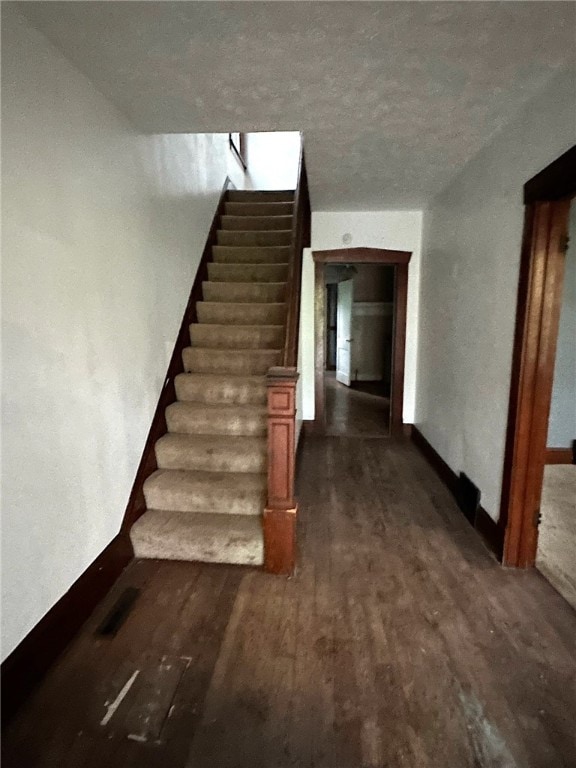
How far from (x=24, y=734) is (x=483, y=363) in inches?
106

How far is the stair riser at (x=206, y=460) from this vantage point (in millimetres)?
2648

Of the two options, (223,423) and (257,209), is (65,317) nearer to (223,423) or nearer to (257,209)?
(223,423)

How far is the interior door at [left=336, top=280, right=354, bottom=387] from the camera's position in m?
7.34

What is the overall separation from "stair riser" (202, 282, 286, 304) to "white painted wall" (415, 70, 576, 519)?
1.37 metres

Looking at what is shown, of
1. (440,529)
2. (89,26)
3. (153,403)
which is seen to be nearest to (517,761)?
(440,529)

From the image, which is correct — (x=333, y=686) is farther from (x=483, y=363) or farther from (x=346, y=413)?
(x=346, y=413)

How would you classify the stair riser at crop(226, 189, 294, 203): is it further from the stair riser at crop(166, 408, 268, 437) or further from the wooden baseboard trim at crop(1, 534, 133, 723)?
the wooden baseboard trim at crop(1, 534, 133, 723)

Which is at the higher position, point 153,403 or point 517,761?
point 153,403

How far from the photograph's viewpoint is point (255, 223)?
4289mm

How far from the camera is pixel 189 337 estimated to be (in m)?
3.34

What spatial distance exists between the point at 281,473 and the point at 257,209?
3.28 metres

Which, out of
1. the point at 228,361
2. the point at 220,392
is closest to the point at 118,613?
the point at 220,392

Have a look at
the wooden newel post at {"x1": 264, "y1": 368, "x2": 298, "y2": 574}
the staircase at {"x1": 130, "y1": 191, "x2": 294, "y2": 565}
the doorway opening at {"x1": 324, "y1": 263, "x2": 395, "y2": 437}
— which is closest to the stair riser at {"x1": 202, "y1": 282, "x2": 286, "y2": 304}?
the staircase at {"x1": 130, "y1": 191, "x2": 294, "y2": 565}

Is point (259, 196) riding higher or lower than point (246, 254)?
higher
